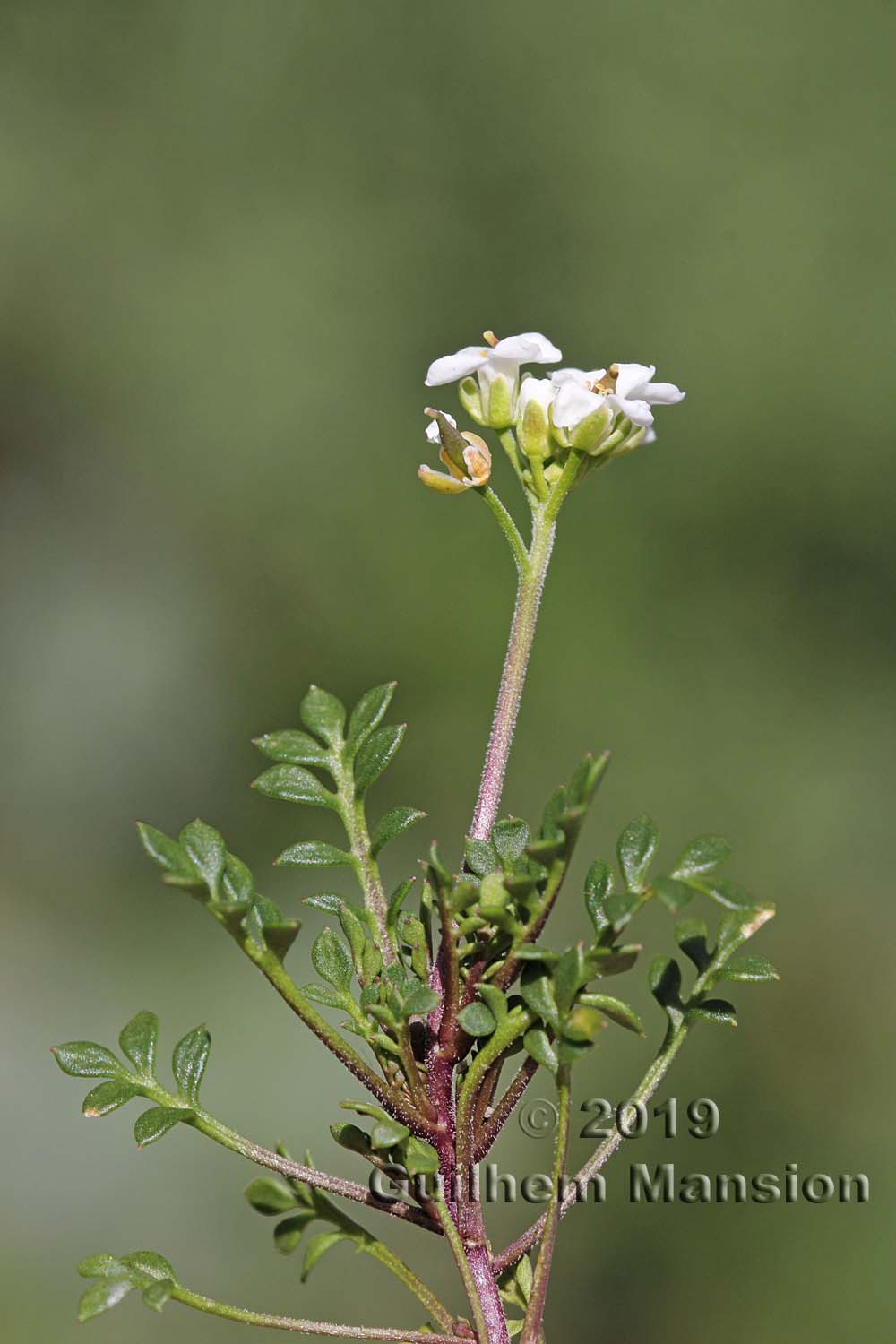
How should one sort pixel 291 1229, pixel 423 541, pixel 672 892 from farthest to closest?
pixel 423 541
pixel 291 1229
pixel 672 892

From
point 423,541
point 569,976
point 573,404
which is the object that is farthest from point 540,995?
point 423,541

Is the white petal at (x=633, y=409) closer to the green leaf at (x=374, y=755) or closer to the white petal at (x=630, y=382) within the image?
the white petal at (x=630, y=382)

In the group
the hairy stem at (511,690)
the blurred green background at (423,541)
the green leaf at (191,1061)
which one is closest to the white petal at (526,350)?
the hairy stem at (511,690)

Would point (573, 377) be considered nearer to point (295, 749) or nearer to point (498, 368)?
point (498, 368)

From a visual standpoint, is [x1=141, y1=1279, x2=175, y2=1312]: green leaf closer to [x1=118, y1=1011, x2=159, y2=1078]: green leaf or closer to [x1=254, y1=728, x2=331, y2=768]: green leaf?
[x1=118, y1=1011, x2=159, y2=1078]: green leaf

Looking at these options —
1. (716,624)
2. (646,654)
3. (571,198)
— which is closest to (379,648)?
(646,654)

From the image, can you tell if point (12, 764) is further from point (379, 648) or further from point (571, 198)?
point (571, 198)

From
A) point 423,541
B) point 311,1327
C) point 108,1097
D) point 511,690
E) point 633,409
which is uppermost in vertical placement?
point 423,541
